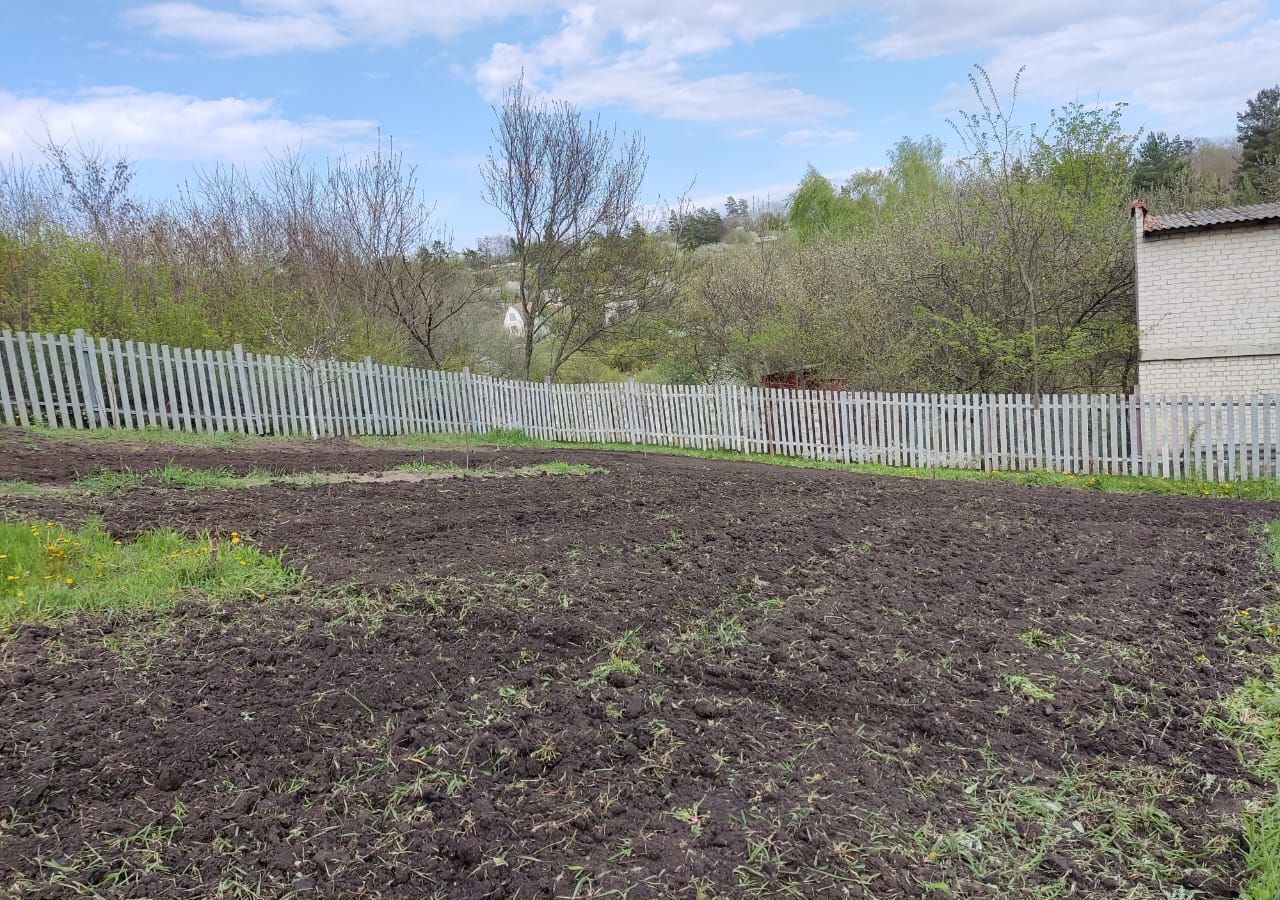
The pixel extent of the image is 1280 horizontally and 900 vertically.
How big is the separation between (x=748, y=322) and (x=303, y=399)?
8994 mm

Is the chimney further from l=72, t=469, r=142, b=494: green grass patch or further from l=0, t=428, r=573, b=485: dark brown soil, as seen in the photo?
l=72, t=469, r=142, b=494: green grass patch

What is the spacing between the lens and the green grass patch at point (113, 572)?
146 inches

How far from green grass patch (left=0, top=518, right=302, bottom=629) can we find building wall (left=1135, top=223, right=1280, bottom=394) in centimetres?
1338

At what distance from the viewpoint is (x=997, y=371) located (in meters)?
14.1

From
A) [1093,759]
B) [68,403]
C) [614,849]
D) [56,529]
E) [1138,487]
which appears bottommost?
[1138,487]

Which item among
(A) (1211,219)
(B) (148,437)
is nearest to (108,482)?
(B) (148,437)

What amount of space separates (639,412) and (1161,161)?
29.7 metres

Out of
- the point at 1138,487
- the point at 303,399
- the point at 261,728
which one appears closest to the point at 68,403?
the point at 303,399

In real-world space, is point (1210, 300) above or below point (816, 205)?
below

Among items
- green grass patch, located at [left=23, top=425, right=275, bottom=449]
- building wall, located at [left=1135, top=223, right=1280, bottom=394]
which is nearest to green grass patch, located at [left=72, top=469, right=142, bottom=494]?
green grass patch, located at [left=23, top=425, right=275, bottom=449]

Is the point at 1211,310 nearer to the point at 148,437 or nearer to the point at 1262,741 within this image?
the point at 1262,741

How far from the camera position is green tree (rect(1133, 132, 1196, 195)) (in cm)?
2662

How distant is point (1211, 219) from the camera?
38.2 feet

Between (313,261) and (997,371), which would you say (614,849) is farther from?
(313,261)
